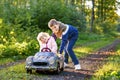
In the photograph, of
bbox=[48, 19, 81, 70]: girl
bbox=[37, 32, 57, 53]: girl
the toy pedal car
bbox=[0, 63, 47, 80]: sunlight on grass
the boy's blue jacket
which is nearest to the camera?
bbox=[0, 63, 47, 80]: sunlight on grass

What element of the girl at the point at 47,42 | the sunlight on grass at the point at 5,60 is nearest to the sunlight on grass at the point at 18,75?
the girl at the point at 47,42

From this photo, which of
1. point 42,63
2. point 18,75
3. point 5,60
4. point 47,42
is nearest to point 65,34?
point 47,42

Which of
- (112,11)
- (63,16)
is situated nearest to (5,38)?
(63,16)

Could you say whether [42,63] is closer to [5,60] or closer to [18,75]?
[18,75]

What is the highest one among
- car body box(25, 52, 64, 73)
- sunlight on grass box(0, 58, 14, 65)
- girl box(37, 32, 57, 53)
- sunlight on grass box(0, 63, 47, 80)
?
girl box(37, 32, 57, 53)

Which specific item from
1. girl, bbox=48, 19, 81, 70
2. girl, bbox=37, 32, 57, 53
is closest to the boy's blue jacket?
girl, bbox=48, 19, 81, 70

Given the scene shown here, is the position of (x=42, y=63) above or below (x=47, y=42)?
below

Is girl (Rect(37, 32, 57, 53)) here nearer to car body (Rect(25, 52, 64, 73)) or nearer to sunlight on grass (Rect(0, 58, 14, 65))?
car body (Rect(25, 52, 64, 73))

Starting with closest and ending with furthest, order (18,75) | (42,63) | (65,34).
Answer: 1. (18,75)
2. (42,63)
3. (65,34)

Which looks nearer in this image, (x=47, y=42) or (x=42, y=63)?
(x=42, y=63)

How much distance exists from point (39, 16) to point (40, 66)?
16378 mm

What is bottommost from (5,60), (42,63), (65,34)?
(5,60)

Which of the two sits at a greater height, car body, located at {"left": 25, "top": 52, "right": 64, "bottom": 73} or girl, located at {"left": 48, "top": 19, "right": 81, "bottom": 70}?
girl, located at {"left": 48, "top": 19, "right": 81, "bottom": 70}

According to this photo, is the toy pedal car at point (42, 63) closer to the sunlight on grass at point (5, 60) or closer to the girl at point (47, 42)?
the girl at point (47, 42)
